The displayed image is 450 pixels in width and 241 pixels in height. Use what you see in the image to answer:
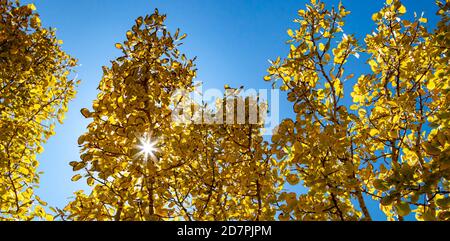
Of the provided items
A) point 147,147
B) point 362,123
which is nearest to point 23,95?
point 147,147

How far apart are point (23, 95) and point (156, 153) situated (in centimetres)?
333

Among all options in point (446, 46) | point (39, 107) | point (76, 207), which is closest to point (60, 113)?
point (39, 107)

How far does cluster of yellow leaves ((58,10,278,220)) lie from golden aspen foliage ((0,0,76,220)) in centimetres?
172

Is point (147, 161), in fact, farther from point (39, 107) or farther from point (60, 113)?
point (60, 113)

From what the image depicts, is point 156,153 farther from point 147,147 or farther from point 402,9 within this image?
point 402,9

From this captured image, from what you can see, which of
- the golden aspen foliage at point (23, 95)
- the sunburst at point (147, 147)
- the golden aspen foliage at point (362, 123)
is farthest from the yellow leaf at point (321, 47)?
the golden aspen foliage at point (23, 95)

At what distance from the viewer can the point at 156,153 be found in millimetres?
3172

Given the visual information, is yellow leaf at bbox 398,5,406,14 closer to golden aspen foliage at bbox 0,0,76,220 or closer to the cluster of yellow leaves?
the cluster of yellow leaves

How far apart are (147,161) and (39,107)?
3.45 meters

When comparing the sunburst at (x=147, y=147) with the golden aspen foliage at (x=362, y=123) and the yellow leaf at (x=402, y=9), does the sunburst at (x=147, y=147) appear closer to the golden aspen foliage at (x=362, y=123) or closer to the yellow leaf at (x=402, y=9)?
the golden aspen foliage at (x=362, y=123)

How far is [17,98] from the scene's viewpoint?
5137 mm

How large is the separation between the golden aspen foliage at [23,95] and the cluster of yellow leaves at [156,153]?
67.7 inches

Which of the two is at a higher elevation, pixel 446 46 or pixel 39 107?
pixel 39 107
